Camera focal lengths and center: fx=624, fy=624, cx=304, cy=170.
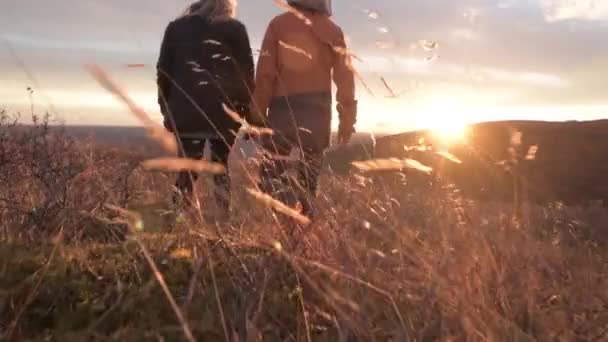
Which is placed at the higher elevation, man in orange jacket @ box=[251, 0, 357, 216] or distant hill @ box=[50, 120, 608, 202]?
man in orange jacket @ box=[251, 0, 357, 216]

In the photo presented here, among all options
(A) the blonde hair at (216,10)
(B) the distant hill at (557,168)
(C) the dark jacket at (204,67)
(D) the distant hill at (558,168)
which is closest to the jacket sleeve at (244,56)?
(C) the dark jacket at (204,67)

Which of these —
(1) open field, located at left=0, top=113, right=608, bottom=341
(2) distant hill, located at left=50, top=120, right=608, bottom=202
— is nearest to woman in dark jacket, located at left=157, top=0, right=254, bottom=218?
(1) open field, located at left=0, top=113, right=608, bottom=341

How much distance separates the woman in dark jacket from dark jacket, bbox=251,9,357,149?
342 mm

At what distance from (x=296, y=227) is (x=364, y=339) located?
1150 millimetres

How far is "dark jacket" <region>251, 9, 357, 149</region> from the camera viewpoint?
4.82 metres

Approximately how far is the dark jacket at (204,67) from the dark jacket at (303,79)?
0.37 m

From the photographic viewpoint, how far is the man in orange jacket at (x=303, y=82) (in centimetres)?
482

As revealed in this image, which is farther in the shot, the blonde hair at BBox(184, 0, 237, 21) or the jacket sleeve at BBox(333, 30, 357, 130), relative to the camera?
the blonde hair at BBox(184, 0, 237, 21)

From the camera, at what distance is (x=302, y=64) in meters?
4.89

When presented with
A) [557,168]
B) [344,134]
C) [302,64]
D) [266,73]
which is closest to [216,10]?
[266,73]

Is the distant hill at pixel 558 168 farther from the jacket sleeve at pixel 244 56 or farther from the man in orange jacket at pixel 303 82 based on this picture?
the man in orange jacket at pixel 303 82

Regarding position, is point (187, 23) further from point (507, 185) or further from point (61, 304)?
point (507, 185)

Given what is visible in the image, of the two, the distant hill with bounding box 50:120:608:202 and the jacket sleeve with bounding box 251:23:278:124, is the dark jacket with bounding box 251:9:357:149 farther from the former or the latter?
the distant hill with bounding box 50:120:608:202

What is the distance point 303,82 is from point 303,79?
2 cm
